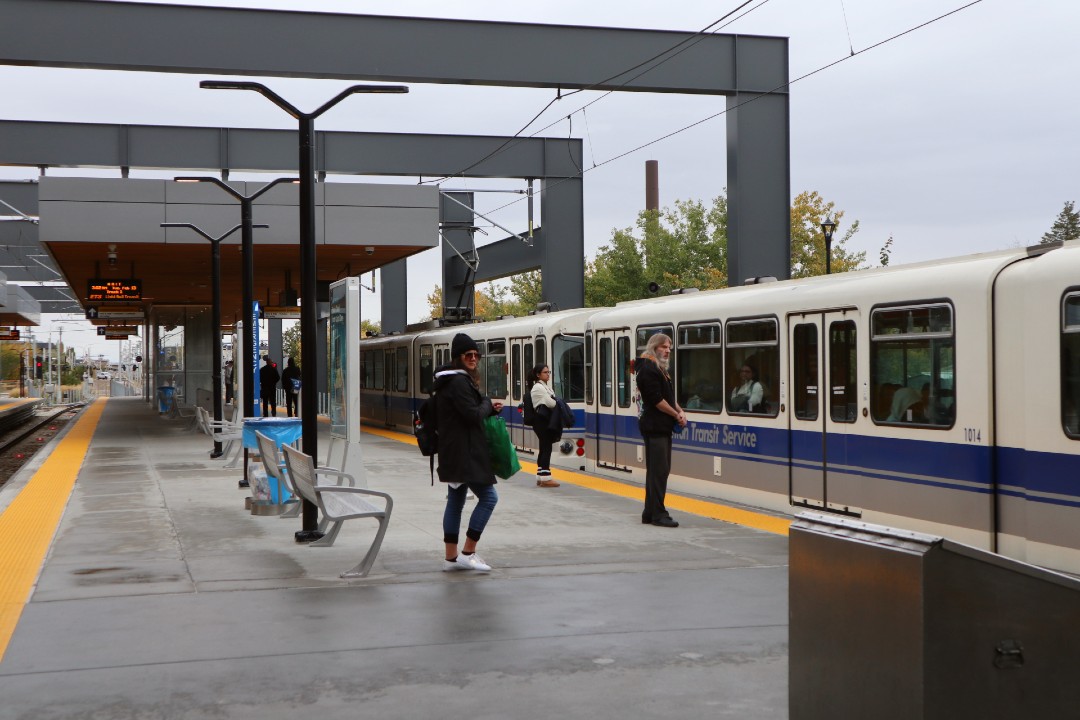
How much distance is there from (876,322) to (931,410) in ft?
3.69

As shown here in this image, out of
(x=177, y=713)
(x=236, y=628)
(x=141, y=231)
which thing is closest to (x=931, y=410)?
(x=236, y=628)

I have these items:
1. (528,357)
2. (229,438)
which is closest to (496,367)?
(528,357)

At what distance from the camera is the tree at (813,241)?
51.6 meters

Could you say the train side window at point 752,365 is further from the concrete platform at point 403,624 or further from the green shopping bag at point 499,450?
the green shopping bag at point 499,450

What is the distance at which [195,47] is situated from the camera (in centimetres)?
1941

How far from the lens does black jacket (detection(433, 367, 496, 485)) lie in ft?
28.9

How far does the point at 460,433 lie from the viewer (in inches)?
349

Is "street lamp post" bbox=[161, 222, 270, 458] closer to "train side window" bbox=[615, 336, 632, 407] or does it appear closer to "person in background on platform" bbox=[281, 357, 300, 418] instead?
"train side window" bbox=[615, 336, 632, 407]

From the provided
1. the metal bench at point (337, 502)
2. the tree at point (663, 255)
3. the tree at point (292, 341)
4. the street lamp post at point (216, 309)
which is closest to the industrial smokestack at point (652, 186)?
the tree at point (663, 255)

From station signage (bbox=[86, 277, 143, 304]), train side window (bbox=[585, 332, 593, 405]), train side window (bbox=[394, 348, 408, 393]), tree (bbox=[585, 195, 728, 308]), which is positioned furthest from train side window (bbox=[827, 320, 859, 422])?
tree (bbox=[585, 195, 728, 308])

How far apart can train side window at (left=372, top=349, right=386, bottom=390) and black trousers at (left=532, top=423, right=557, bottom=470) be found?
18242mm

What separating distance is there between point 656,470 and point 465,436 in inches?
125

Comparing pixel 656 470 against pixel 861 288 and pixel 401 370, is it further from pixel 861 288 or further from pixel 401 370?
pixel 401 370

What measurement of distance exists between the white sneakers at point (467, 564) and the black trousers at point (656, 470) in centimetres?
278
